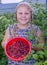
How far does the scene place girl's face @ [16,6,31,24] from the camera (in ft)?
10.7

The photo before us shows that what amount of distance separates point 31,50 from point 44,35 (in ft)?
1.39

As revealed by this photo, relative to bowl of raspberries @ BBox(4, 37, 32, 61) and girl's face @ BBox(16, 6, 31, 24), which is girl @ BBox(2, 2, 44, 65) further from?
bowl of raspberries @ BBox(4, 37, 32, 61)

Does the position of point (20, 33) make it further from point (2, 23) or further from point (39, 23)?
point (2, 23)

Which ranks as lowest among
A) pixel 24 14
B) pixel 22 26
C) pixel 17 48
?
pixel 17 48

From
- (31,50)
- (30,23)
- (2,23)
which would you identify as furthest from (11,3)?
(31,50)

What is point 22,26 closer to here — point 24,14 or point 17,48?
point 24,14

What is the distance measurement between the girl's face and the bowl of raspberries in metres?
0.27

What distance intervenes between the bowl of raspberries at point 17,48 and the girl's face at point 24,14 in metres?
0.27

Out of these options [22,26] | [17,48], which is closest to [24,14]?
[22,26]

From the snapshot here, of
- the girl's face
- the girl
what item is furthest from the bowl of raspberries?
the girl's face

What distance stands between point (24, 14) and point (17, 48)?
0.42 metres

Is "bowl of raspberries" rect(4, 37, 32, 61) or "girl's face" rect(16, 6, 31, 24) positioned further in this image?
"girl's face" rect(16, 6, 31, 24)

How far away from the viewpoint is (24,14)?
3.28 metres

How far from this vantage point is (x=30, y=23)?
3.39m
